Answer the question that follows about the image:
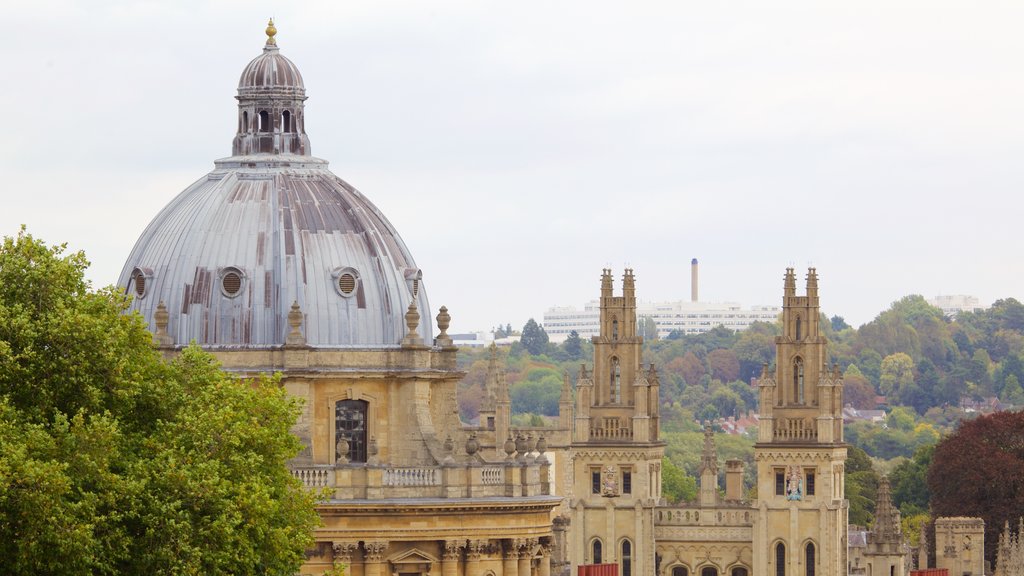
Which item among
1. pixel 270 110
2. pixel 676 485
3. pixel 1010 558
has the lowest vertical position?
pixel 1010 558

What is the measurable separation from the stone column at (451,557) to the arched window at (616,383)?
250 feet

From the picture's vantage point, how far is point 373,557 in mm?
76250

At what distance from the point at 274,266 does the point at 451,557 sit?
24.0ft

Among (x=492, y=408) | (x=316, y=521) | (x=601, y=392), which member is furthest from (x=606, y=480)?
(x=316, y=521)

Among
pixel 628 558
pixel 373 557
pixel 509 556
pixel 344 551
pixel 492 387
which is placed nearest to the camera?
pixel 344 551

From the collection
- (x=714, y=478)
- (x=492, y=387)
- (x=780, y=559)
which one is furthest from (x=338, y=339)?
(x=714, y=478)

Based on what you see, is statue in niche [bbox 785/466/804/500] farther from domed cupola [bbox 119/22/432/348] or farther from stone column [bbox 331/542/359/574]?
stone column [bbox 331/542/359/574]

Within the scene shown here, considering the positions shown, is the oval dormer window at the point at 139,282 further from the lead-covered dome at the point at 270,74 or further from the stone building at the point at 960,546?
the stone building at the point at 960,546

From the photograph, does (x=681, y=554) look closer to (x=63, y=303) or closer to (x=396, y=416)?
(x=396, y=416)

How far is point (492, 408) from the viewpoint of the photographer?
5187 inches

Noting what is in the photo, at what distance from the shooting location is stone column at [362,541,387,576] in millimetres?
76188

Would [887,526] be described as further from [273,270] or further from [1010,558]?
[273,270]

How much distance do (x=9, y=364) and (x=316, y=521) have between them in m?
7.81

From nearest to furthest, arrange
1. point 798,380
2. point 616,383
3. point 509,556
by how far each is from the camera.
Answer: point 509,556
point 798,380
point 616,383
